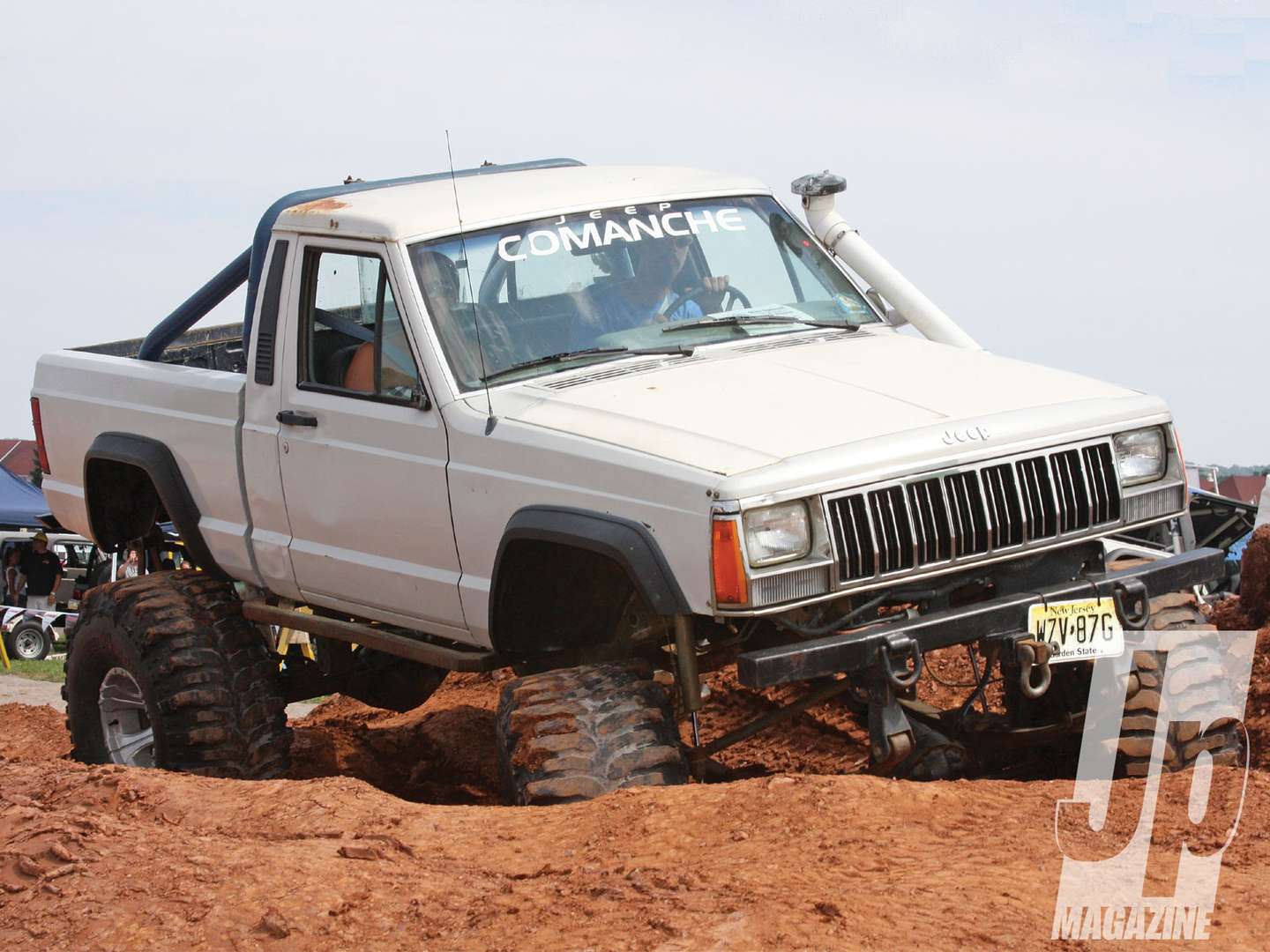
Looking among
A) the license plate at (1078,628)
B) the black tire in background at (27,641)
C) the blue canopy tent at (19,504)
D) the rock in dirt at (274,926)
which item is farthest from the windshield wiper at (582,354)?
the blue canopy tent at (19,504)

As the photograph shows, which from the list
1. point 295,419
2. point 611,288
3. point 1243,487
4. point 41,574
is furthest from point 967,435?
point 41,574

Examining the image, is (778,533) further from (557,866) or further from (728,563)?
(557,866)

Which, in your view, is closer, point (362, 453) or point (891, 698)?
point (891, 698)

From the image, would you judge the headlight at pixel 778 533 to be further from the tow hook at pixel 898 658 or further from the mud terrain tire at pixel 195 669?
the mud terrain tire at pixel 195 669

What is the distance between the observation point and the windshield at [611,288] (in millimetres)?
5785

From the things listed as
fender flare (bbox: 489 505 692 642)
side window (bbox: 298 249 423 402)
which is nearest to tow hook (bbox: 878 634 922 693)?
fender flare (bbox: 489 505 692 642)

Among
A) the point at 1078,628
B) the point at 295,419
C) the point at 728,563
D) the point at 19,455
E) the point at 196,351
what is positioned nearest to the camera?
the point at 728,563

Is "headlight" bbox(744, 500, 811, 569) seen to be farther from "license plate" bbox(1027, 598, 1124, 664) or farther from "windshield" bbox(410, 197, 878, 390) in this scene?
"windshield" bbox(410, 197, 878, 390)

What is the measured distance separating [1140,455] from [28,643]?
1703 centimetres

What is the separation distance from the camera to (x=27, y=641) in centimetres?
1977

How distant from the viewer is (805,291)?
257 inches

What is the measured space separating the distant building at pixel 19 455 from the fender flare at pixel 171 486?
100ft

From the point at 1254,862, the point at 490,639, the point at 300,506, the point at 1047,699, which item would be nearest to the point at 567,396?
the point at 490,639

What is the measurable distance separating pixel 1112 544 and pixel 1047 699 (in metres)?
0.71
